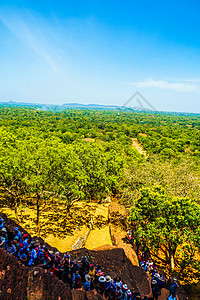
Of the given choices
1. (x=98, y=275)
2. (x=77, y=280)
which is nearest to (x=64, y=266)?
(x=77, y=280)

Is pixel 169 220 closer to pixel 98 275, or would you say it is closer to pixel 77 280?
pixel 98 275

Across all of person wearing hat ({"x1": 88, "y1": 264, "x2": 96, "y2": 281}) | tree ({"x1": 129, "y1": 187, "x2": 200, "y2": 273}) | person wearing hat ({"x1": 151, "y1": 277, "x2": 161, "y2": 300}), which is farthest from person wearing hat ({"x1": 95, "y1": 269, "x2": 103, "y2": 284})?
tree ({"x1": 129, "y1": 187, "x2": 200, "y2": 273})

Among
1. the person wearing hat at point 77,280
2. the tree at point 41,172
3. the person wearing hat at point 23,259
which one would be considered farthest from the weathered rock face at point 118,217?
the person wearing hat at point 23,259

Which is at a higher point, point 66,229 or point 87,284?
point 87,284

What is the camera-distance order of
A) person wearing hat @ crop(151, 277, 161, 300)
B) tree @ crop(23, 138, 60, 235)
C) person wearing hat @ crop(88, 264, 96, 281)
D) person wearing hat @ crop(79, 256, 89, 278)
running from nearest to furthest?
1. person wearing hat @ crop(79, 256, 89, 278)
2. person wearing hat @ crop(88, 264, 96, 281)
3. person wearing hat @ crop(151, 277, 161, 300)
4. tree @ crop(23, 138, 60, 235)

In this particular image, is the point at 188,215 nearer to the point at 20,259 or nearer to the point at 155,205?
the point at 155,205

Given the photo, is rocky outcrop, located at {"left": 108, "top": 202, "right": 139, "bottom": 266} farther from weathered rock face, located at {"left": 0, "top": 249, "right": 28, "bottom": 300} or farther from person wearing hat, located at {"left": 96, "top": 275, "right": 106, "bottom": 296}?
weathered rock face, located at {"left": 0, "top": 249, "right": 28, "bottom": 300}

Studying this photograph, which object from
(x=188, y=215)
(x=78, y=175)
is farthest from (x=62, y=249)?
(x=188, y=215)

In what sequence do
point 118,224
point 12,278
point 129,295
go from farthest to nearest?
point 118,224 < point 129,295 < point 12,278

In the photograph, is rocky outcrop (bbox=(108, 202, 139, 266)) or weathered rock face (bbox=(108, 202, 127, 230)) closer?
rocky outcrop (bbox=(108, 202, 139, 266))
